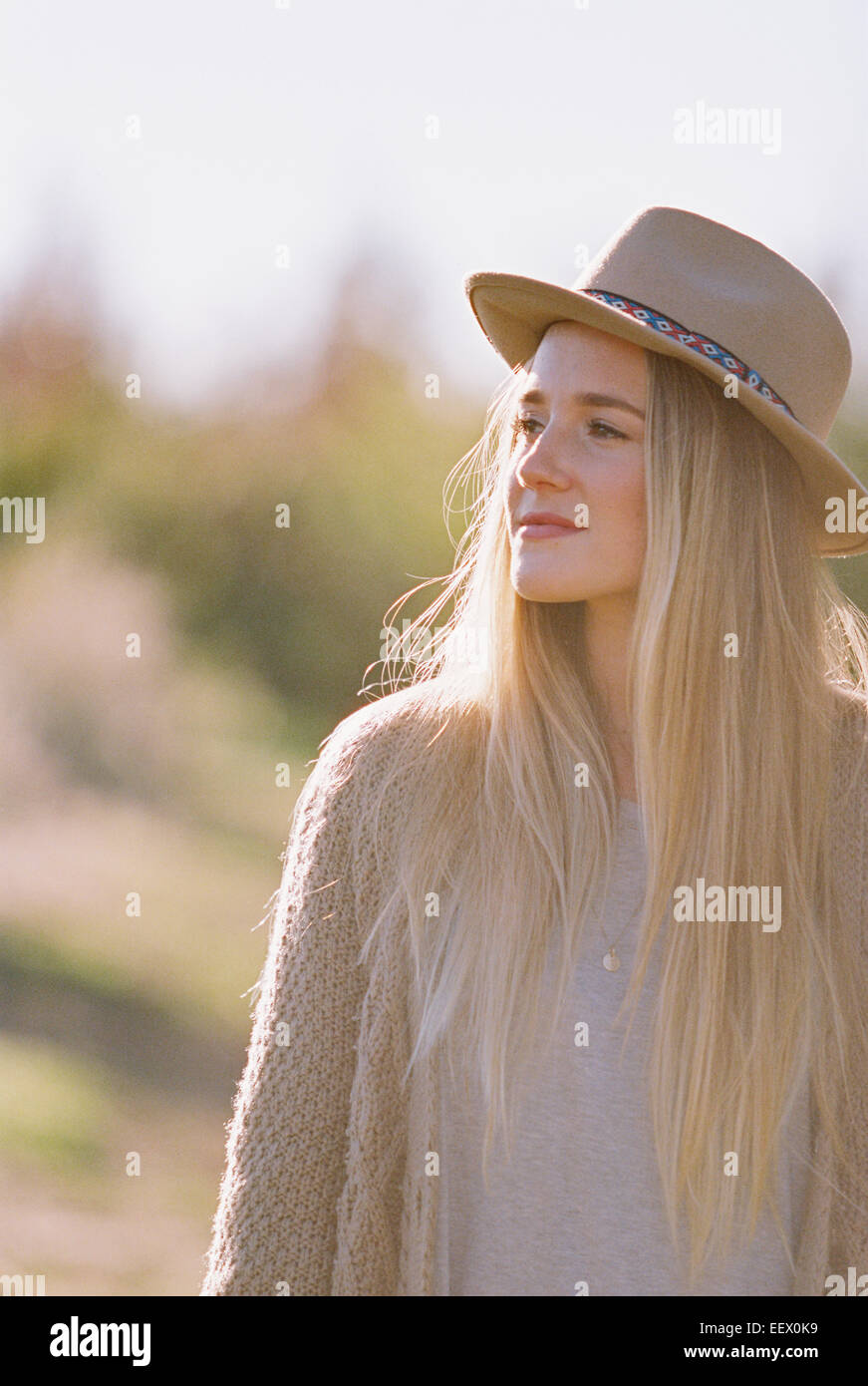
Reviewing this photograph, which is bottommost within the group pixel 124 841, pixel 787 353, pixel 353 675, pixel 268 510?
pixel 787 353

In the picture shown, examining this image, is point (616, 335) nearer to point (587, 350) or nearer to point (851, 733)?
point (587, 350)

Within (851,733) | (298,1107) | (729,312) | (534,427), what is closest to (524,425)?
(534,427)

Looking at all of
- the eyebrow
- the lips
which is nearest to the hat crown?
the eyebrow

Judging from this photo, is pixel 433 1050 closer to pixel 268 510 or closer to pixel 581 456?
pixel 581 456

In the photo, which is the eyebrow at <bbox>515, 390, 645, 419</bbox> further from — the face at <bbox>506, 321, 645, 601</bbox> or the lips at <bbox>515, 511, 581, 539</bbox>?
the lips at <bbox>515, 511, 581, 539</bbox>

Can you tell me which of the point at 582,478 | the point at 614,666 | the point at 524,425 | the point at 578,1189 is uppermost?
the point at 524,425

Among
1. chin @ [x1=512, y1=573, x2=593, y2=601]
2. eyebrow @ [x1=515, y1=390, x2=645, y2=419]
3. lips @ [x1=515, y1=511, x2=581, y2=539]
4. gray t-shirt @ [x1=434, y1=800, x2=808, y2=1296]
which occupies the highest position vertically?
eyebrow @ [x1=515, y1=390, x2=645, y2=419]

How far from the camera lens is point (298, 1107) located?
1.41 m

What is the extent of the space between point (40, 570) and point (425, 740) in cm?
387

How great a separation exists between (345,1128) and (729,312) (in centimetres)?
101

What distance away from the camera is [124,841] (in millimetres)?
4770

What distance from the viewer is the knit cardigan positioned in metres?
1.39

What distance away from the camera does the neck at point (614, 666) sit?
1.56 m

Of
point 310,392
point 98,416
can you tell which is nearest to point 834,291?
point 310,392
